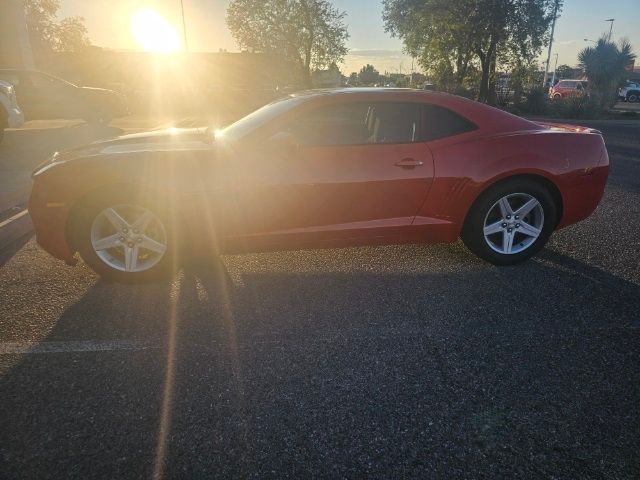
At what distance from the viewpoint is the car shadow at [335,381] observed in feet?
5.92

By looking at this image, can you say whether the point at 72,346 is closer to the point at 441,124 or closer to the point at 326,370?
the point at 326,370

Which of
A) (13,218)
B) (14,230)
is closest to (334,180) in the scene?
(14,230)

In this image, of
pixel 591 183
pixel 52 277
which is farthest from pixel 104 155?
pixel 591 183

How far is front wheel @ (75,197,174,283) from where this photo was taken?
10.4 feet

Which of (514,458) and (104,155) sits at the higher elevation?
(104,155)

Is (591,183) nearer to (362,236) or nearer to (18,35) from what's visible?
(362,236)

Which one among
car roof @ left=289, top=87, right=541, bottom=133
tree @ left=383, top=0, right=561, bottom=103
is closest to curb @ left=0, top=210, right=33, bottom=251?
car roof @ left=289, top=87, right=541, bottom=133

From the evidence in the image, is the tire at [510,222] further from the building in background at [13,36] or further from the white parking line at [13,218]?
the building in background at [13,36]

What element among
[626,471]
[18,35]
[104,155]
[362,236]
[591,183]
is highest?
[18,35]

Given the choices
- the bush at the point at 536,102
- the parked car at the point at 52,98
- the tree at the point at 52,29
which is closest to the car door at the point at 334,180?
the parked car at the point at 52,98

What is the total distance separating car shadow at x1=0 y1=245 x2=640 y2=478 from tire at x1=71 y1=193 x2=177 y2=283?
157mm

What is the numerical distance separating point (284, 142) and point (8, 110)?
9.03 metres

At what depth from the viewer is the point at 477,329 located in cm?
276

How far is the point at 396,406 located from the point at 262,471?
0.72m
